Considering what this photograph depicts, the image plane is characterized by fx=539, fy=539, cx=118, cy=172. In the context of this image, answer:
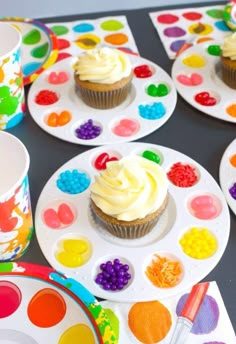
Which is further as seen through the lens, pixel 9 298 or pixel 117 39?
pixel 117 39

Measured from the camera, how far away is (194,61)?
3.41ft

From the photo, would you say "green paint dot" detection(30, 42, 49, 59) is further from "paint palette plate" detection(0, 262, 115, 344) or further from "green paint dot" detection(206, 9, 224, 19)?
"paint palette plate" detection(0, 262, 115, 344)

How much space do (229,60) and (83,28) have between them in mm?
368

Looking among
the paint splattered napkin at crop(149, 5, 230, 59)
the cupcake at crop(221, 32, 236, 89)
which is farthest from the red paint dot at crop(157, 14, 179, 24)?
the cupcake at crop(221, 32, 236, 89)

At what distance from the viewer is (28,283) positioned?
0.66 m

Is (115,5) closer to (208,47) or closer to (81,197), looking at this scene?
(208,47)

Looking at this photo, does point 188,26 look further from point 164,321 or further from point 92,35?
point 164,321

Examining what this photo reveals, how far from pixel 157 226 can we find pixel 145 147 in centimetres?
15

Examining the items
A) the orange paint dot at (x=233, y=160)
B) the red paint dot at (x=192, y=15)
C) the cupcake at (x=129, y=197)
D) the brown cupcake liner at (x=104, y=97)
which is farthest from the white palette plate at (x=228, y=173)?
the red paint dot at (x=192, y=15)

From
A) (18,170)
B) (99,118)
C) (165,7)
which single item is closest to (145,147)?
(99,118)

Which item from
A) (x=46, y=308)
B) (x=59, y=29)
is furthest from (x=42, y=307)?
(x=59, y=29)

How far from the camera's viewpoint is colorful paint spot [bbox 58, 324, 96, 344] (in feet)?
1.99

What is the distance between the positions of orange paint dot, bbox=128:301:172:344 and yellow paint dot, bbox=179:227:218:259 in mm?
89

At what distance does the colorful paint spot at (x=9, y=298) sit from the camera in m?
0.66
